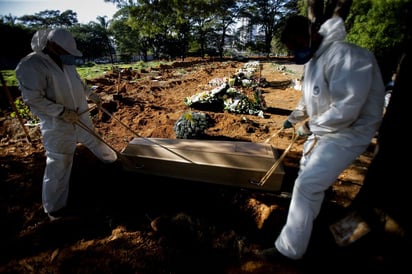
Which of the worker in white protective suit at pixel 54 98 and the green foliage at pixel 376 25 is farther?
the green foliage at pixel 376 25

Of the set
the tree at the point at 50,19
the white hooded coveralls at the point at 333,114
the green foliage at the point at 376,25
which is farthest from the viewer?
the tree at the point at 50,19

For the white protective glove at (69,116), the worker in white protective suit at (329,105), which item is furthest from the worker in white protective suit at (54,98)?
→ the worker in white protective suit at (329,105)

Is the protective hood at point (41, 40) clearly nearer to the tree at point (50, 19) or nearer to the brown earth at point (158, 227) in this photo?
the brown earth at point (158, 227)

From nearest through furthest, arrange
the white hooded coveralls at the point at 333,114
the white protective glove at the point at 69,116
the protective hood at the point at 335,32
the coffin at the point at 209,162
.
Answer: the white hooded coveralls at the point at 333,114 → the protective hood at the point at 335,32 → the white protective glove at the point at 69,116 → the coffin at the point at 209,162

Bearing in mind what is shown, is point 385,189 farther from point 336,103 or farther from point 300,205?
point 336,103

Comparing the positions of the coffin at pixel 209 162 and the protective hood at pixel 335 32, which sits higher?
the protective hood at pixel 335 32

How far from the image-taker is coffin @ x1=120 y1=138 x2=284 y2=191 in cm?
224

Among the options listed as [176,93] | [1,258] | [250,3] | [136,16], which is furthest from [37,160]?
[250,3]

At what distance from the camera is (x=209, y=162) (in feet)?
7.55

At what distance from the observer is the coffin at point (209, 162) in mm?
2238

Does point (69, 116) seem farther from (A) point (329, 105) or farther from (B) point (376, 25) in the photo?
(B) point (376, 25)

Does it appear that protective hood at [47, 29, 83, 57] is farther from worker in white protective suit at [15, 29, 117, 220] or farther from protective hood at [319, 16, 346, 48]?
protective hood at [319, 16, 346, 48]

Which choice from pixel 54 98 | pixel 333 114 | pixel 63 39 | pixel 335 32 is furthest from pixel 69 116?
pixel 335 32

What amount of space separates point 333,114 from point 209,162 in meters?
1.32
